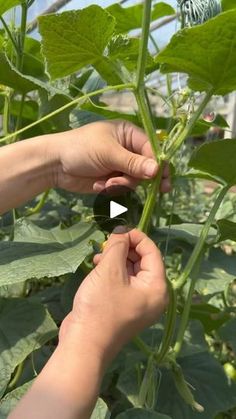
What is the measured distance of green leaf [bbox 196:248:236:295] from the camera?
3.08ft

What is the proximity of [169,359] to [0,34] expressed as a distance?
68cm

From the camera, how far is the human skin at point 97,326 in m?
0.53

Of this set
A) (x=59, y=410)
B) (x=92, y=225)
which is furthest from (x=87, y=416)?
(x=92, y=225)

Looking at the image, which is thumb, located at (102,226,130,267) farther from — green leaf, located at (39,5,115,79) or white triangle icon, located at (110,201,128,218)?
green leaf, located at (39,5,115,79)

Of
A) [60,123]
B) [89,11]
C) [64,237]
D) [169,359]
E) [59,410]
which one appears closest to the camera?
[59,410]

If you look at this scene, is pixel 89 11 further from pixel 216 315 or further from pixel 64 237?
pixel 216 315

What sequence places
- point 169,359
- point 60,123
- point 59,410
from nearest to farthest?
point 59,410 → point 169,359 → point 60,123

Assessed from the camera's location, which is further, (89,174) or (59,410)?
(89,174)

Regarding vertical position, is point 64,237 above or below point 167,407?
above

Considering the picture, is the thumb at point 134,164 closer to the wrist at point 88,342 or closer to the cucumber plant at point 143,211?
the cucumber plant at point 143,211

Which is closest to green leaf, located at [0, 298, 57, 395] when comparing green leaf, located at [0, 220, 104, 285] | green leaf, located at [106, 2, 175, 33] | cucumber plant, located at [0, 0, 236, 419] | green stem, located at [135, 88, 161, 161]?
cucumber plant, located at [0, 0, 236, 419]

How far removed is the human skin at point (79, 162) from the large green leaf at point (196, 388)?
30cm

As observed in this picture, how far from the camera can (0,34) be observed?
1088 mm

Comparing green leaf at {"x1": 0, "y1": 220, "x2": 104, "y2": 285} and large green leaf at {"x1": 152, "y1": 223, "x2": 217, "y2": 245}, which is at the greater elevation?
green leaf at {"x1": 0, "y1": 220, "x2": 104, "y2": 285}
